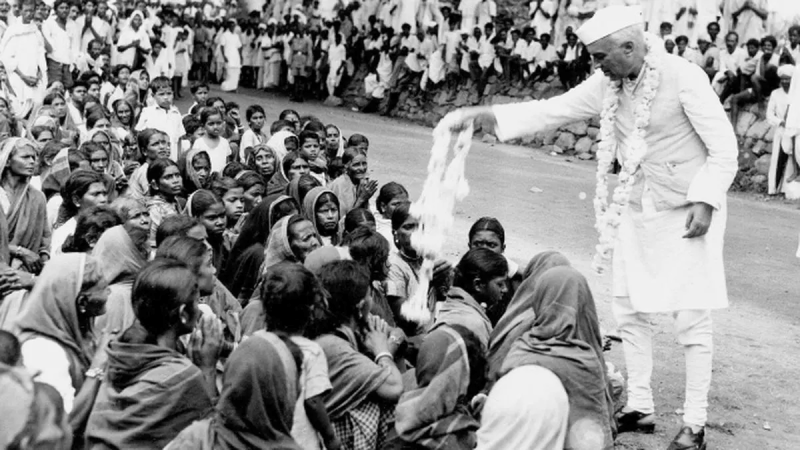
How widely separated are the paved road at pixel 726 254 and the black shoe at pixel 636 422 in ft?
0.20

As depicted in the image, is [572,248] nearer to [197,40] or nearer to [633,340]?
[633,340]

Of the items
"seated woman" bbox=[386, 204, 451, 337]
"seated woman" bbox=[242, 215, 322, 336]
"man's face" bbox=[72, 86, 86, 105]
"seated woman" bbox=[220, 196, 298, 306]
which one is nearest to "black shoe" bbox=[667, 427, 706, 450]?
"seated woman" bbox=[386, 204, 451, 337]

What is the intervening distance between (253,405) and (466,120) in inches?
99.6

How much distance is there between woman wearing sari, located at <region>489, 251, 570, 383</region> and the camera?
483 cm

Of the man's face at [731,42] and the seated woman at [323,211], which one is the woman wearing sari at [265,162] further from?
the man's face at [731,42]

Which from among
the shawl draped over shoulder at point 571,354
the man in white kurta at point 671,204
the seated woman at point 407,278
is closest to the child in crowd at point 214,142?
the seated woman at point 407,278

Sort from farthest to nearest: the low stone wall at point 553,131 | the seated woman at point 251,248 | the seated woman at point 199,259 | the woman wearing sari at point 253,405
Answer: the low stone wall at point 553,131 → the seated woman at point 251,248 → the seated woman at point 199,259 → the woman wearing sari at point 253,405

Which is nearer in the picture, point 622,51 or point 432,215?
point 622,51

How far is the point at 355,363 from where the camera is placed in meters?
4.55

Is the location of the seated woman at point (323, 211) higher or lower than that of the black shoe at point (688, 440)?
higher

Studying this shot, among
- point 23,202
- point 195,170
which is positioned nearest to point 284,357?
point 23,202

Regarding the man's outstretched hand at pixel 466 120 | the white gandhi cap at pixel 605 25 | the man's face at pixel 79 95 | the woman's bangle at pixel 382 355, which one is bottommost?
the woman's bangle at pixel 382 355

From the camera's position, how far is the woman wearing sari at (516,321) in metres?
4.83

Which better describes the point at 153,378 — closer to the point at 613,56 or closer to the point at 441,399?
the point at 441,399
